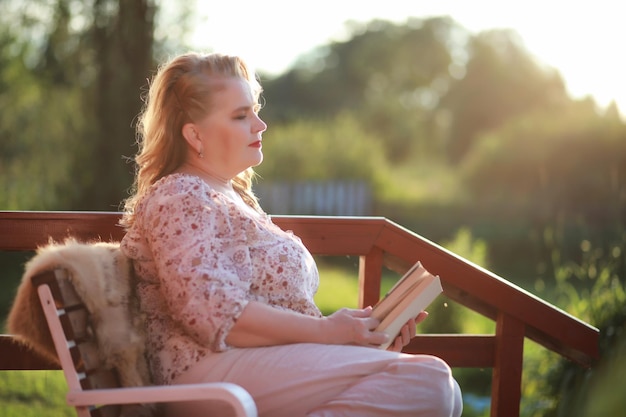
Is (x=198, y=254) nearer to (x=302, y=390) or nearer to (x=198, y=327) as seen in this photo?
(x=198, y=327)

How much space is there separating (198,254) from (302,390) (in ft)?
1.42

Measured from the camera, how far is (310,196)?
13.4m

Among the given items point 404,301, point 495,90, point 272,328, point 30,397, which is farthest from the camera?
point 495,90

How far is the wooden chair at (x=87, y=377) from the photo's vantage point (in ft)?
6.07

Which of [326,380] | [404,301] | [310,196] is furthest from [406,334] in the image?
[310,196]

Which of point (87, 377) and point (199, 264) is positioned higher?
point (199, 264)

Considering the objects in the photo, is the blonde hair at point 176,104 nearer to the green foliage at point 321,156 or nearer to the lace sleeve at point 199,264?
the lace sleeve at point 199,264

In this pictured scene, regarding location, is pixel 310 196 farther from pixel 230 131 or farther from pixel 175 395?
pixel 175 395

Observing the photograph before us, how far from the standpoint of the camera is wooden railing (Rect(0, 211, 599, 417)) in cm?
282

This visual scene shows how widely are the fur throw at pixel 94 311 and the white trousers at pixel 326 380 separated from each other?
157mm

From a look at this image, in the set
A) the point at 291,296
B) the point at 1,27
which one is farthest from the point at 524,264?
the point at 291,296

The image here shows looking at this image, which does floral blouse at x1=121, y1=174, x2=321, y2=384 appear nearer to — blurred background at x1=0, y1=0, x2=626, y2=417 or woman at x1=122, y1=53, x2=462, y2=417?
woman at x1=122, y1=53, x2=462, y2=417

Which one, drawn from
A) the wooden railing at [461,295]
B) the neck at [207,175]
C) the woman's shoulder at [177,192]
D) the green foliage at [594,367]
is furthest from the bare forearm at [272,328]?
the green foliage at [594,367]

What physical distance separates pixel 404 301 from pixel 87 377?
857 millimetres
